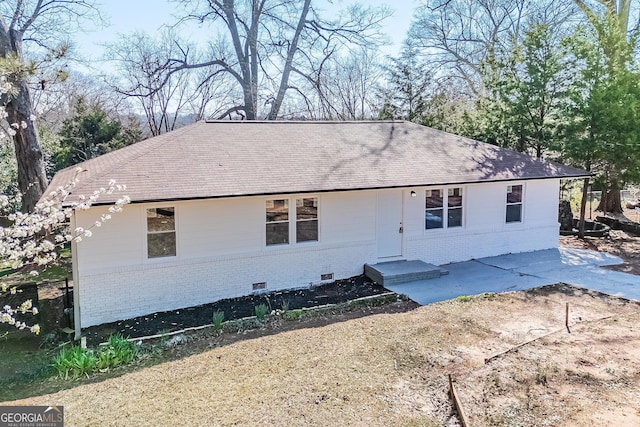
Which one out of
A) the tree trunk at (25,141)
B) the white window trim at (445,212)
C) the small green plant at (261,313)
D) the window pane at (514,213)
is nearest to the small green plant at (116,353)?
the small green plant at (261,313)

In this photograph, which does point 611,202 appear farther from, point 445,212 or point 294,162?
Answer: point 294,162

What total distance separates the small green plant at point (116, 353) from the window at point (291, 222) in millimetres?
3976

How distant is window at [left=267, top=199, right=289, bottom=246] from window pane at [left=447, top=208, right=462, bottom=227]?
16.0 ft

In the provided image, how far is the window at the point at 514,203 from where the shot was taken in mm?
13234

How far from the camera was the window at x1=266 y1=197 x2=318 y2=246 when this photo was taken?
34.3ft

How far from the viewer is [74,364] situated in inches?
267

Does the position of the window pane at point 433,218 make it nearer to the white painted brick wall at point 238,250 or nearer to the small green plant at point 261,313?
the white painted brick wall at point 238,250

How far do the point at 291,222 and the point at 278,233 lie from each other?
41 cm

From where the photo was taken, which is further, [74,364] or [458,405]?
[74,364]

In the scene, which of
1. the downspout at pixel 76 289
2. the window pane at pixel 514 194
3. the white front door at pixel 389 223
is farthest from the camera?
the window pane at pixel 514 194

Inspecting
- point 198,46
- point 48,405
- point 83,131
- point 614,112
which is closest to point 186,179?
point 48,405

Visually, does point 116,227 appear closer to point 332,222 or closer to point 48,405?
point 48,405

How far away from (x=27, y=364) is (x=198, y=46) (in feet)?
78.2

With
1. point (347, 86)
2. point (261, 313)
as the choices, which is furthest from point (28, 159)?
point (347, 86)
